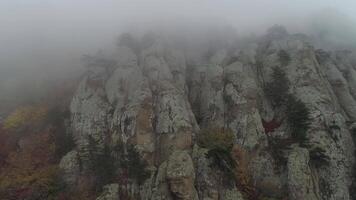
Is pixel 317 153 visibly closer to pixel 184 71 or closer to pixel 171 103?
pixel 171 103

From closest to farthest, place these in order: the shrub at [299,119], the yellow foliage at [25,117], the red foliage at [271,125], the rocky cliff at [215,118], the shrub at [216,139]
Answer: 1. the rocky cliff at [215,118]
2. the shrub at [216,139]
3. the shrub at [299,119]
4. the red foliage at [271,125]
5. the yellow foliage at [25,117]

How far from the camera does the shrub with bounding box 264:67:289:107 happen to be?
5694 cm

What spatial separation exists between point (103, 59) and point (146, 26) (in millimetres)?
18031

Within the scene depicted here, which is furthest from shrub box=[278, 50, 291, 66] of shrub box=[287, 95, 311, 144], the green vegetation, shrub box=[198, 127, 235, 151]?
shrub box=[198, 127, 235, 151]

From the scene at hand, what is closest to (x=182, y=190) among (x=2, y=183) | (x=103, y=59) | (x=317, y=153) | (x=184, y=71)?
(x=317, y=153)

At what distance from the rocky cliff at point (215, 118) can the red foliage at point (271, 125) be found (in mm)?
252

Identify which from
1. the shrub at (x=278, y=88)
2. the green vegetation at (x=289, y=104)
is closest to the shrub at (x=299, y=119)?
the green vegetation at (x=289, y=104)

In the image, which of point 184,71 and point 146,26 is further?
point 146,26

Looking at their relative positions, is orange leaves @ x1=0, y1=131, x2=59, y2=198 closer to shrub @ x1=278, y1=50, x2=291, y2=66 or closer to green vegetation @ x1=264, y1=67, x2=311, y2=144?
green vegetation @ x1=264, y1=67, x2=311, y2=144

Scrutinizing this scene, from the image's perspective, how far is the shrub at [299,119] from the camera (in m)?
50.8

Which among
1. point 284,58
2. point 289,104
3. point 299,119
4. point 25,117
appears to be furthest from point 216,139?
point 25,117

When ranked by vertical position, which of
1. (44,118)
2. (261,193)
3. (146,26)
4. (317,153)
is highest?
(146,26)

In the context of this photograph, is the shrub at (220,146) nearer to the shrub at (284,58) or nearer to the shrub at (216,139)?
the shrub at (216,139)

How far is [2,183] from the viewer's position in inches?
1925
